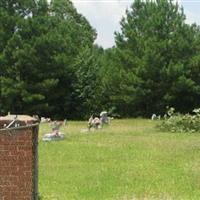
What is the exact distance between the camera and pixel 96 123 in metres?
29.4

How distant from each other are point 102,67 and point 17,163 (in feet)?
137

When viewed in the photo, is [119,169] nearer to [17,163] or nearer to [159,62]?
[17,163]

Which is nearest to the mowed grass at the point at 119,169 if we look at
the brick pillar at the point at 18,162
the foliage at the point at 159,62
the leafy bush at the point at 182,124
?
the brick pillar at the point at 18,162

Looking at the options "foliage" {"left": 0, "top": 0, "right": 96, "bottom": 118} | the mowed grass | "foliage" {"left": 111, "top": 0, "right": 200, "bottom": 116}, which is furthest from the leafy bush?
"foliage" {"left": 0, "top": 0, "right": 96, "bottom": 118}

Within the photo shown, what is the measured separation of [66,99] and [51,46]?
430 centimetres

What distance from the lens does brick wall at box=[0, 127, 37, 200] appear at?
9.12 metres

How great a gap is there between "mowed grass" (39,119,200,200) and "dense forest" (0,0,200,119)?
75.8 ft

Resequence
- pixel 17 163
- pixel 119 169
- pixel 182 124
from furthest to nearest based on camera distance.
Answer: pixel 182 124 < pixel 119 169 < pixel 17 163

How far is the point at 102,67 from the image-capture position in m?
50.7

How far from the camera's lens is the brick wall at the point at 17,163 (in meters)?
9.12

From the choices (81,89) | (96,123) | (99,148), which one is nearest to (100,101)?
(81,89)

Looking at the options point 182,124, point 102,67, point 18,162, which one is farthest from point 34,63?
point 18,162

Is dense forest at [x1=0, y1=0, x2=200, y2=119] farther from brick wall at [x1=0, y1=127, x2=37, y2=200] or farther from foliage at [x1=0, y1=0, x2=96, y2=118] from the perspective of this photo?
brick wall at [x1=0, y1=127, x2=37, y2=200]

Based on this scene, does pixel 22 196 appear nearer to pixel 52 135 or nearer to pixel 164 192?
pixel 164 192
